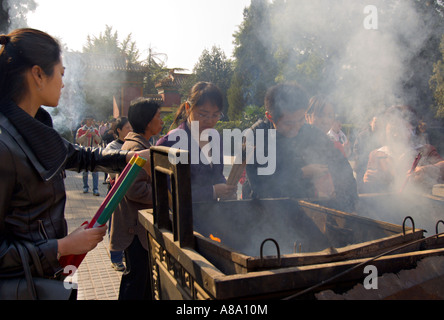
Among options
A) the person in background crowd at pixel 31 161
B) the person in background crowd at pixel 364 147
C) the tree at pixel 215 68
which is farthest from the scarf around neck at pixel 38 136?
the tree at pixel 215 68

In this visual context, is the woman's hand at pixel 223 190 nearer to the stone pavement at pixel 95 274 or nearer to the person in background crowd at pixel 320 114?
the stone pavement at pixel 95 274

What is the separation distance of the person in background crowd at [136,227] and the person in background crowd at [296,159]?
95 centimetres

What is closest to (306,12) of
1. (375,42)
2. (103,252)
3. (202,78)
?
(375,42)

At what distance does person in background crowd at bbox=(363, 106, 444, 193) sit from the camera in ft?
11.9

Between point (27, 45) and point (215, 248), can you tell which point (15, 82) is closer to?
point (27, 45)

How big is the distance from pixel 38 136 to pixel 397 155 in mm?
3568

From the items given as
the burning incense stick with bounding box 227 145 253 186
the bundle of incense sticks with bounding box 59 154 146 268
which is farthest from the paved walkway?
the bundle of incense sticks with bounding box 59 154 146 268

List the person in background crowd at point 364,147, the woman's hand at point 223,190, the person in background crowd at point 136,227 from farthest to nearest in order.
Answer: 1. the person in background crowd at point 364,147
2. the woman's hand at point 223,190
3. the person in background crowd at point 136,227

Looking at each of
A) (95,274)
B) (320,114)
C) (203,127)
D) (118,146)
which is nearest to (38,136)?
(203,127)

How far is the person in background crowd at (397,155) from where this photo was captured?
3.63 meters

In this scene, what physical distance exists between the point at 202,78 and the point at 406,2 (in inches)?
1210

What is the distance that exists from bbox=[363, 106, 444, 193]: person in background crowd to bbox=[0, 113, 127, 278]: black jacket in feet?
10.9

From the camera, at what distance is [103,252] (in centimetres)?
456

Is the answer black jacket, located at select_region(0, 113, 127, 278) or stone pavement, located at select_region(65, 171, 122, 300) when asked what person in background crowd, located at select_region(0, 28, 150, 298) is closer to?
black jacket, located at select_region(0, 113, 127, 278)
